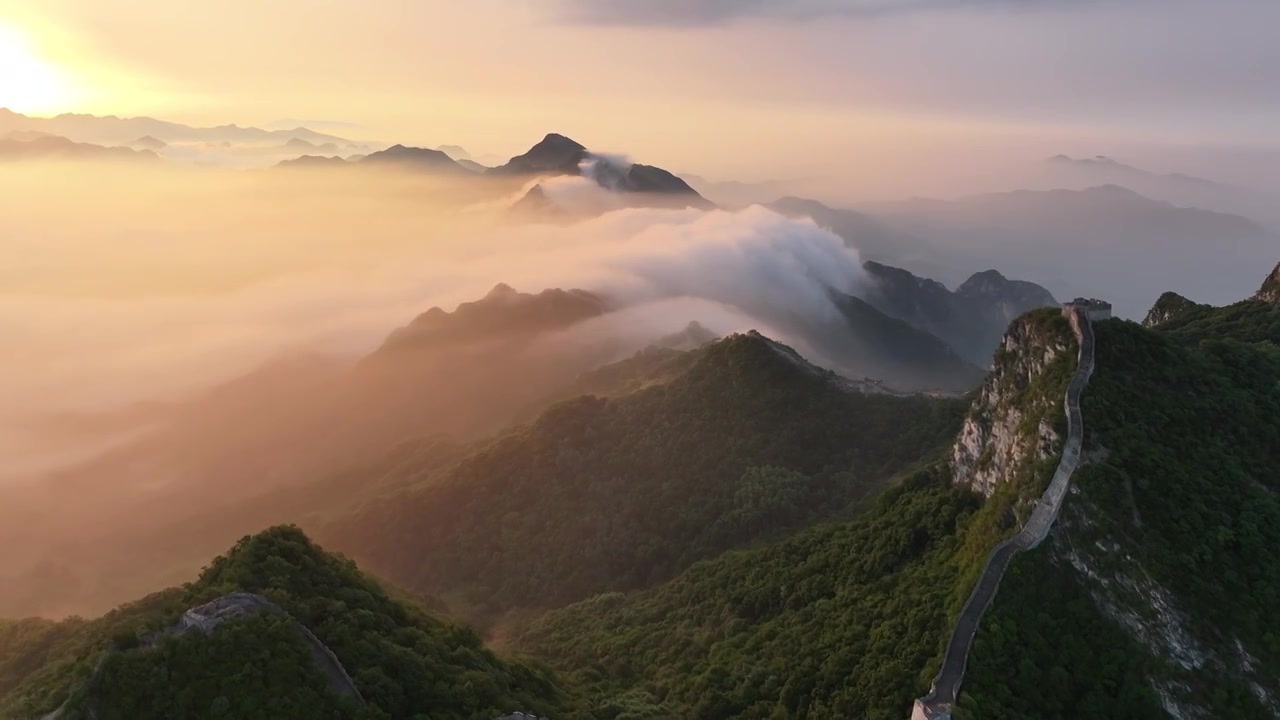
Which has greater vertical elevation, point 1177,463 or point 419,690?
point 1177,463

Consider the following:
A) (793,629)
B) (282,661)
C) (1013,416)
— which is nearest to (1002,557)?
(1013,416)

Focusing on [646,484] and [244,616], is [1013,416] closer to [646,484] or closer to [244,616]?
[244,616]

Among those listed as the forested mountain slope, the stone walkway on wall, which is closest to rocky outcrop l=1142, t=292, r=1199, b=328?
the forested mountain slope

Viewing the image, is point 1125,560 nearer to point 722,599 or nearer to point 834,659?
point 834,659

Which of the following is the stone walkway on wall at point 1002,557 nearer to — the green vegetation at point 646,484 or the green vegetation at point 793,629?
the green vegetation at point 793,629

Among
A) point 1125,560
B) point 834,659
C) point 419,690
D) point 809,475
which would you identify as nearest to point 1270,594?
point 1125,560

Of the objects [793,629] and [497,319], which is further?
[497,319]

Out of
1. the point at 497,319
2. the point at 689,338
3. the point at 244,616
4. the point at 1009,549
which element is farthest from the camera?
the point at 497,319

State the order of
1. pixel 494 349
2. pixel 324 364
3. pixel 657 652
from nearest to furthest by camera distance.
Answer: pixel 657 652 < pixel 494 349 < pixel 324 364
